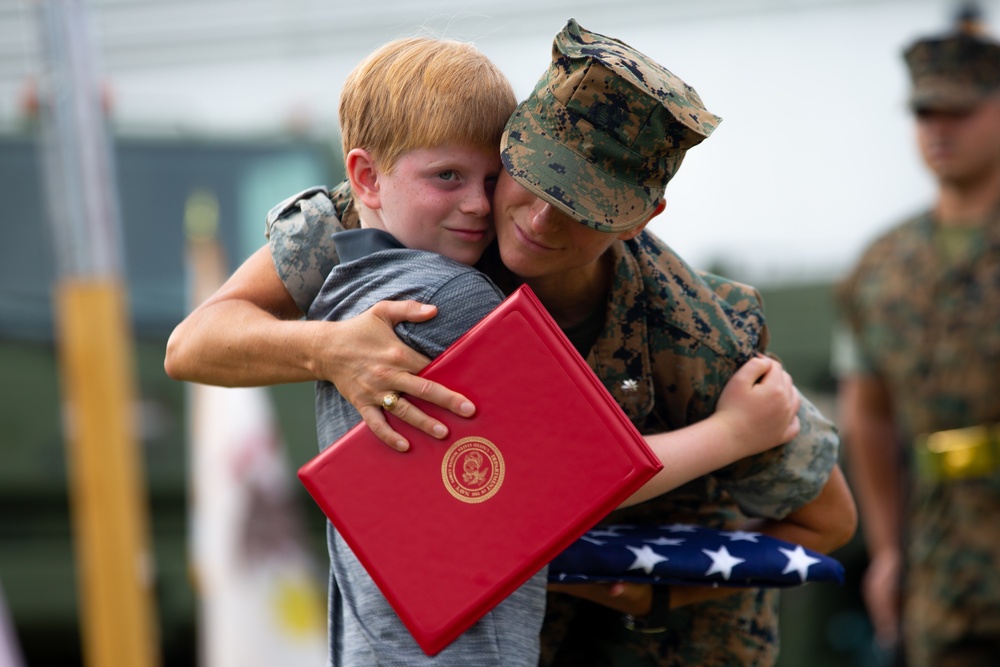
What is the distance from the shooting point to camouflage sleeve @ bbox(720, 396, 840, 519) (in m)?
2.04

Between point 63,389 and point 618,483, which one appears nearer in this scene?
point 618,483

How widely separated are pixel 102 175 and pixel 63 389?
1.43 metres

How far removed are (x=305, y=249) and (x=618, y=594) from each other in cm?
69

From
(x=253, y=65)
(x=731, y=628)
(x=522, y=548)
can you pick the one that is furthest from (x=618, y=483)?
(x=253, y=65)

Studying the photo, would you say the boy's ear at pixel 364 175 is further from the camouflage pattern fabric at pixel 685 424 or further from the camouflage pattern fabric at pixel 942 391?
the camouflage pattern fabric at pixel 942 391

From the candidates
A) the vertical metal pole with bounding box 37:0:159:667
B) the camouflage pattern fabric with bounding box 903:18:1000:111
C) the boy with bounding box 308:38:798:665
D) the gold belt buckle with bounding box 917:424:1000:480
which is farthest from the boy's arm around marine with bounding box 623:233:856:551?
the camouflage pattern fabric with bounding box 903:18:1000:111

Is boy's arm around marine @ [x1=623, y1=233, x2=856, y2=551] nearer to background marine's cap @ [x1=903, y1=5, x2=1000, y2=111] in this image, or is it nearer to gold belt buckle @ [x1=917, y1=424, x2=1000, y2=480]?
gold belt buckle @ [x1=917, y1=424, x2=1000, y2=480]

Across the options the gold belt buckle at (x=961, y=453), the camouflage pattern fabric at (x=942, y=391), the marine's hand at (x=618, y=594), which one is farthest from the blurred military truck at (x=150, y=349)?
the marine's hand at (x=618, y=594)

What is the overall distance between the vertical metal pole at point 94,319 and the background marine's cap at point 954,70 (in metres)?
2.50

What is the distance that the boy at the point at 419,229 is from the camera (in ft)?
5.69

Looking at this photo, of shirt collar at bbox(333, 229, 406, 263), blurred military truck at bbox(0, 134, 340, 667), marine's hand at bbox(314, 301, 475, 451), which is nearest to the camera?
marine's hand at bbox(314, 301, 475, 451)

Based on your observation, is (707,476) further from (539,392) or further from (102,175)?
(102,175)

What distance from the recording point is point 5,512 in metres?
5.03

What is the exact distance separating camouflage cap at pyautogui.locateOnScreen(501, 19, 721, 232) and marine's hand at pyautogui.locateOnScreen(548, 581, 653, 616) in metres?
0.60
